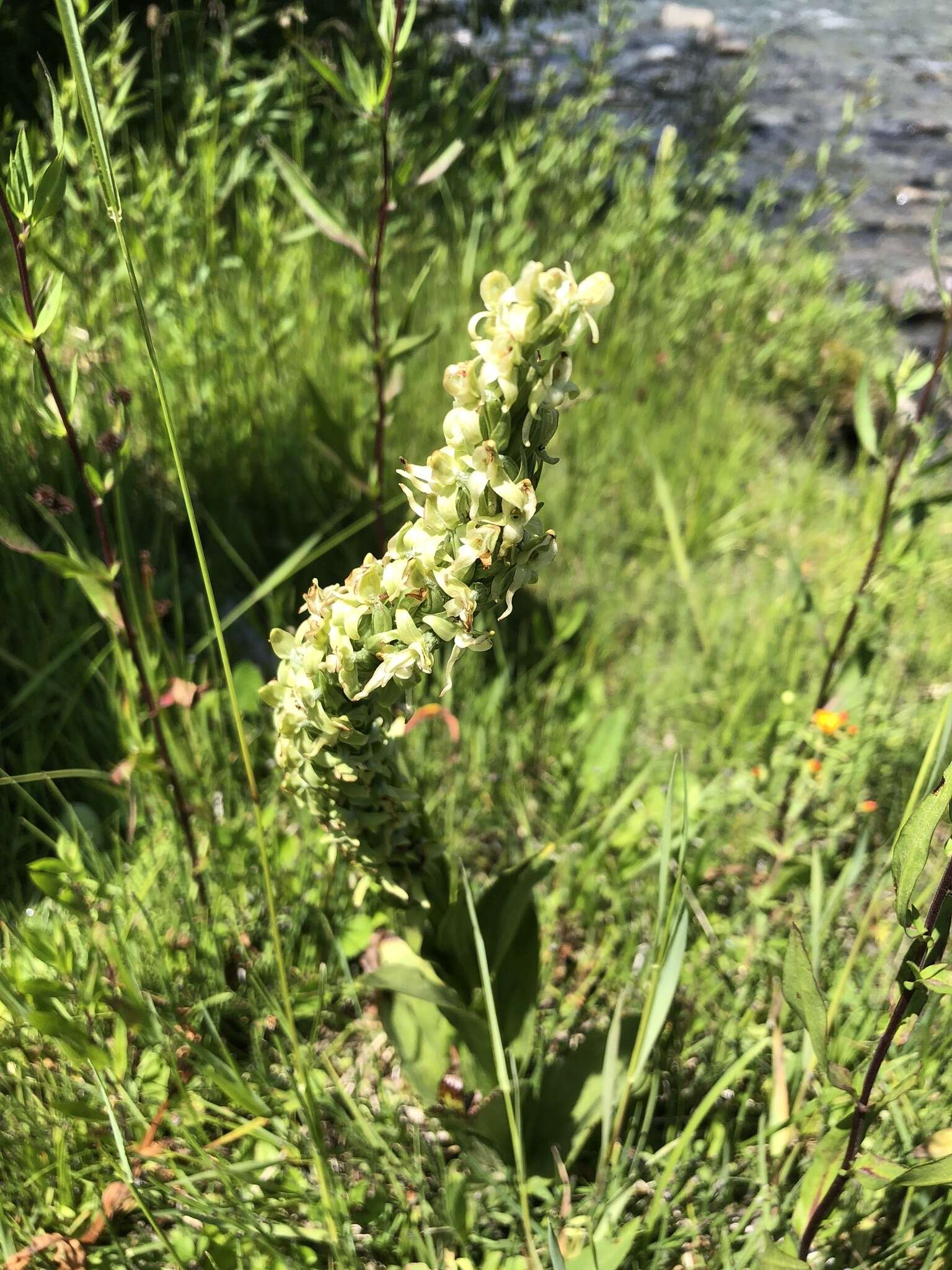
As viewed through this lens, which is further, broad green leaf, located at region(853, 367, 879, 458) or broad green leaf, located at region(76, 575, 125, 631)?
broad green leaf, located at region(853, 367, 879, 458)

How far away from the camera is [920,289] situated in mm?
4531

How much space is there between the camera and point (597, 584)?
2131mm

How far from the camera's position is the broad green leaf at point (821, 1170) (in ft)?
2.99

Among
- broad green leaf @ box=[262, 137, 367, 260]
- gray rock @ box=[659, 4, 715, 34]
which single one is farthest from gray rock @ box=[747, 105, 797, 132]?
broad green leaf @ box=[262, 137, 367, 260]

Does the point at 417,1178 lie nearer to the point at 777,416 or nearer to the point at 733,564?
the point at 733,564

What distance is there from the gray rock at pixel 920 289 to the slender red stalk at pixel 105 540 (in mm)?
4201

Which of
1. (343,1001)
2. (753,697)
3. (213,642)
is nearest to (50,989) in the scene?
(343,1001)

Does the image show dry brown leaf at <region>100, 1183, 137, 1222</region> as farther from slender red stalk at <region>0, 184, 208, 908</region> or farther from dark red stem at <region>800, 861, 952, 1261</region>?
dark red stem at <region>800, 861, 952, 1261</region>

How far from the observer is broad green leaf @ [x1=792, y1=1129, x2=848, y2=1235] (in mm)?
913

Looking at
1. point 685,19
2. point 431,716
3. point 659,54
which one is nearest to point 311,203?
point 431,716

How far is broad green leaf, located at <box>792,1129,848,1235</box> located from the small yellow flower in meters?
0.64

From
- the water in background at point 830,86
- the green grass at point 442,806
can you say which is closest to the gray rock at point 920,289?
the water in background at point 830,86

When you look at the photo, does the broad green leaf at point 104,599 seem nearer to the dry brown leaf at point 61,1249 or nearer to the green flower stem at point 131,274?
the green flower stem at point 131,274

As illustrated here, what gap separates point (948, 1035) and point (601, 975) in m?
0.48
